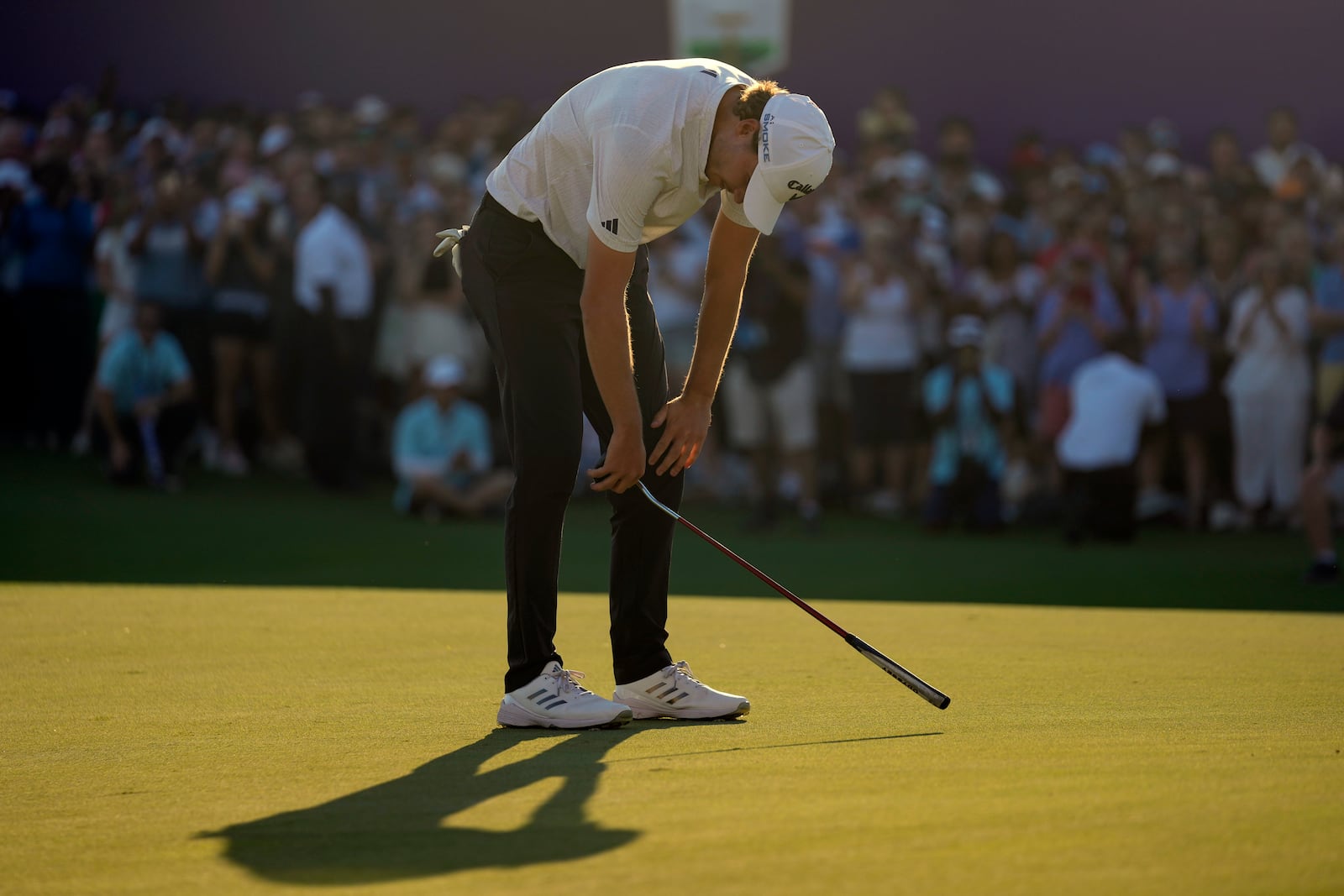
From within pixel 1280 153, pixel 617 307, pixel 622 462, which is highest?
pixel 1280 153

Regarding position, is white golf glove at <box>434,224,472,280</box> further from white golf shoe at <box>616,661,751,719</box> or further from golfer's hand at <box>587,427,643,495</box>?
white golf shoe at <box>616,661,751,719</box>

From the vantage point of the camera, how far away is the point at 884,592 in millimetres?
7816

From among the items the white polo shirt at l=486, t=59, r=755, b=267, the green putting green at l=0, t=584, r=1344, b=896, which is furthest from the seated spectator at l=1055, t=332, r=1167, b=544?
the white polo shirt at l=486, t=59, r=755, b=267

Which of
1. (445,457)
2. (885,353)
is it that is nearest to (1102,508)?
(885,353)

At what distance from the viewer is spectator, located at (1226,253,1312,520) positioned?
11.2 metres

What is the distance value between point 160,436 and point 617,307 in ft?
29.2

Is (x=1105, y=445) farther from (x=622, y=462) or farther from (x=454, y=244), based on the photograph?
(x=622, y=462)

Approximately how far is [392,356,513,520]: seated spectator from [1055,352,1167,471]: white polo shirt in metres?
3.74

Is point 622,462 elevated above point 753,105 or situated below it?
below

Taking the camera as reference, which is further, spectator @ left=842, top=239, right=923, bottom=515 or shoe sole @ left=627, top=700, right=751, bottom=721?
spectator @ left=842, top=239, right=923, bottom=515

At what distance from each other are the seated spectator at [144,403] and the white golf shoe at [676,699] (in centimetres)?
812

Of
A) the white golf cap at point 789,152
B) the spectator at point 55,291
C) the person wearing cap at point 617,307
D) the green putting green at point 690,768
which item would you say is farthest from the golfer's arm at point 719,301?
the spectator at point 55,291

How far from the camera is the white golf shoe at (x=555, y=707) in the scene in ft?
14.4

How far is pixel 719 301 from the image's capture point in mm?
4629
